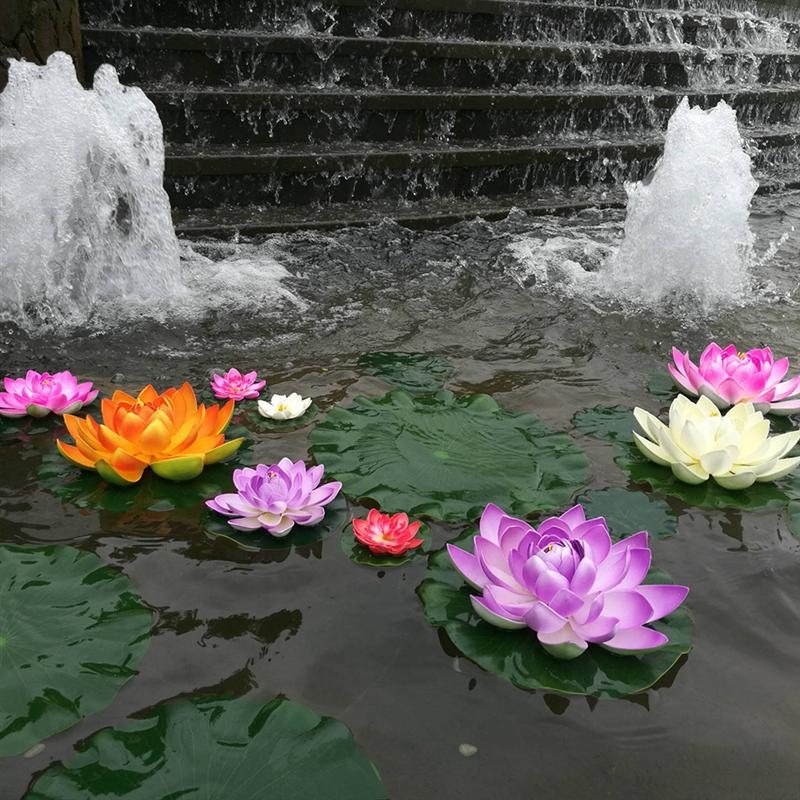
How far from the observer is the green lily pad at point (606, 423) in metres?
2.40

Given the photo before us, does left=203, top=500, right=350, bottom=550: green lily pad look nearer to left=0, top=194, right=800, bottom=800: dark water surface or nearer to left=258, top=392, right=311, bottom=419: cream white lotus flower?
left=0, top=194, right=800, bottom=800: dark water surface

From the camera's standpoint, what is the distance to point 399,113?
524 cm

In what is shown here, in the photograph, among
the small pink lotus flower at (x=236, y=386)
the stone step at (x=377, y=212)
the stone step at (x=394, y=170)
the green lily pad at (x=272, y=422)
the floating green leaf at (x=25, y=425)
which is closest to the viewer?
the floating green leaf at (x=25, y=425)

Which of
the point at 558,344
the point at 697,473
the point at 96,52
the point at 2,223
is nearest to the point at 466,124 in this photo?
the point at 96,52

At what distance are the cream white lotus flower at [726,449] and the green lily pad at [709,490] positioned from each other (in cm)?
2

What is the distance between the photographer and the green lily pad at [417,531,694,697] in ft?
4.68

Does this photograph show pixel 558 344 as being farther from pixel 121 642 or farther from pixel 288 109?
pixel 288 109

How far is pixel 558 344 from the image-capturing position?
3188 millimetres

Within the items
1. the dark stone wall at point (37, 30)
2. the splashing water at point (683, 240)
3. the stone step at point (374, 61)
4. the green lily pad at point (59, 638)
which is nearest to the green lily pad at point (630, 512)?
the green lily pad at point (59, 638)

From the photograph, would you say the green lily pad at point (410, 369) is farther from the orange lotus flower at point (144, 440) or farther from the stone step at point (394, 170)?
the stone step at point (394, 170)

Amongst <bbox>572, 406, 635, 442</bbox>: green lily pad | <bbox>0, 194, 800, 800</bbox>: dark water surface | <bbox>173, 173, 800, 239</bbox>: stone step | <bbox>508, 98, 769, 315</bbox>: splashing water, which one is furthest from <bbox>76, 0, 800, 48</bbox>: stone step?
<bbox>572, 406, 635, 442</bbox>: green lily pad

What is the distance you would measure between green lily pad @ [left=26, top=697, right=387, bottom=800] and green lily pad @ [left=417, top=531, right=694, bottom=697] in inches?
12.8

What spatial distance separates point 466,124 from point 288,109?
1.38 m

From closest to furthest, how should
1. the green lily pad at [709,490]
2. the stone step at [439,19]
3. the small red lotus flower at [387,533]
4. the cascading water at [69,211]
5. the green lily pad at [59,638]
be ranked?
the green lily pad at [59,638]
the small red lotus flower at [387,533]
the green lily pad at [709,490]
the cascading water at [69,211]
the stone step at [439,19]
